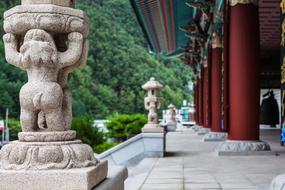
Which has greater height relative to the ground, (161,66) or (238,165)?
(161,66)

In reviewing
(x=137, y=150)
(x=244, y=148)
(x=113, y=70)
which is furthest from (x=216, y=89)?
(x=113, y=70)

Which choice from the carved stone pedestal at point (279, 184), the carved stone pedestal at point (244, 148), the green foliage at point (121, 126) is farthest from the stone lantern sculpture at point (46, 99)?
the green foliage at point (121, 126)

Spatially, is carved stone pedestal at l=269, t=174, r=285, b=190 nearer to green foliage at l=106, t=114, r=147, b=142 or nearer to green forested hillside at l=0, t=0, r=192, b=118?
green foliage at l=106, t=114, r=147, b=142

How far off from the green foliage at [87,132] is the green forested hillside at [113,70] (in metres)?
19.1

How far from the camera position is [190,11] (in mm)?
19922

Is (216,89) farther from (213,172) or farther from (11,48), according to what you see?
(11,48)

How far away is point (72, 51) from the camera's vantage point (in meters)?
3.40

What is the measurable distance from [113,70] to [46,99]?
47440mm

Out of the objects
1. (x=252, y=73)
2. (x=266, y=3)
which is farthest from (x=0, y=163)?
(x=266, y=3)

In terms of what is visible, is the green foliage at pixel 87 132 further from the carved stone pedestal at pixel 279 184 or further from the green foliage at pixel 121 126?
the carved stone pedestal at pixel 279 184

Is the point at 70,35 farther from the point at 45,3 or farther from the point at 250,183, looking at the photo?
the point at 250,183

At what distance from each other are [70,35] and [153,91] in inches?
455

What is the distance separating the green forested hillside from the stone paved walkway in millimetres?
26679

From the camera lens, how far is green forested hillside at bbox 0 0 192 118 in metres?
45.0
